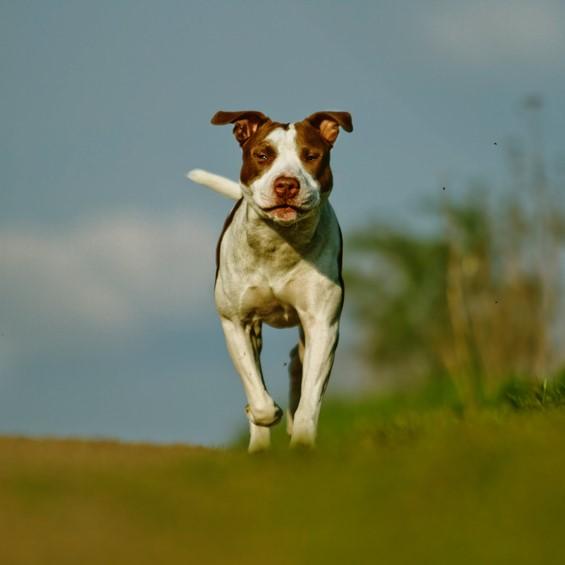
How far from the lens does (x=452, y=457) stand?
4.87 metres

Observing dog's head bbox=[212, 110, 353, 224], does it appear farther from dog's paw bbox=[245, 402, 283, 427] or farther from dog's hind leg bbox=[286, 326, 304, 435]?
dog's hind leg bbox=[286, 326, 304, 435]

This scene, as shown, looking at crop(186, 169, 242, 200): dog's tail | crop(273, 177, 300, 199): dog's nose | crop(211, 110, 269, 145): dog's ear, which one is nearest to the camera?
crop(273, 177, 300, 199): dog's nose

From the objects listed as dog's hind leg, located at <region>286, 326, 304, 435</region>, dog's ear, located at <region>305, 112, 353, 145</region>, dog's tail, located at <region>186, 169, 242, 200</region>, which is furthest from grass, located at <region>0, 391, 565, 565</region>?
dog's tail, located at <region>186, 169, 242, 200</region>

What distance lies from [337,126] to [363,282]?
28885 millimetres

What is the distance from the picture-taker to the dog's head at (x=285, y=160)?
299 inches

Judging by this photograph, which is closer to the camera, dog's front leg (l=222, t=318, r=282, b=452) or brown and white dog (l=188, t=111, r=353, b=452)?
brown and white dog (l=188, t=111, r=353, b=452)

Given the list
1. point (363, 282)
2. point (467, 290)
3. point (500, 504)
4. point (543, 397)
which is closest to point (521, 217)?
point (467, 290)

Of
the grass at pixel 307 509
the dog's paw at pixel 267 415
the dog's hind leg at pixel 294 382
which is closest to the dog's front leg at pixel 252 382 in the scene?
the dog's paw at pixel 267 415

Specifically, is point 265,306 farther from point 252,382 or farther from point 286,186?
point 286,186

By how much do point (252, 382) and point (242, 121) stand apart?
71.1 inches

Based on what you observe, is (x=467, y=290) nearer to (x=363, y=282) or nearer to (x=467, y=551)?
(x=363, y=282)

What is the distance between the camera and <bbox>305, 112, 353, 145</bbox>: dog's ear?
838 cm

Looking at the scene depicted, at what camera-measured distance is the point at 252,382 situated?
8.51 m

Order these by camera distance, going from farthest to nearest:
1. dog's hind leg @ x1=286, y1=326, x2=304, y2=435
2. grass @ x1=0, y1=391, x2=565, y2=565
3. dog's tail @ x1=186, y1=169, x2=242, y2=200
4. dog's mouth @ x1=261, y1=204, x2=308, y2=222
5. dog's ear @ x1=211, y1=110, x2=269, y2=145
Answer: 1. dog's tail @ x1=186, y1=169, x2=242, y2=200
2. dog's hind leg @ x1=286, y1=326, x2=304, y2=435
3. dog's ear @ x1=211, y1=110, x2=269, y2=145
4. dog's mouth @ x1=261, y1=204, x2=308, y2=222
5. grass @ x1=0, y1=391, x2=565, y2=565
